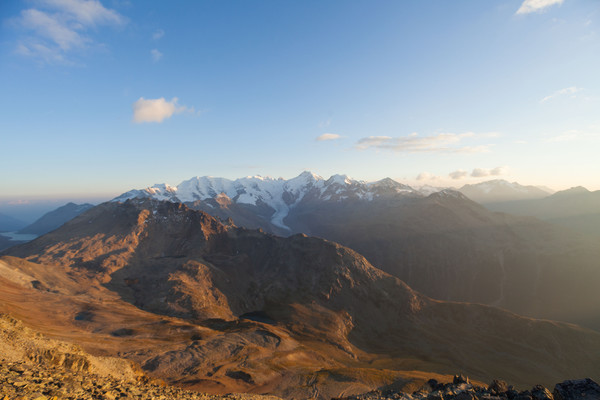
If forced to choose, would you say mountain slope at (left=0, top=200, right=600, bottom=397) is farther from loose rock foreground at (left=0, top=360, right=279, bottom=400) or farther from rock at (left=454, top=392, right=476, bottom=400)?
loose rock foreground at (left=0, top=360, right=279, bottom=400)

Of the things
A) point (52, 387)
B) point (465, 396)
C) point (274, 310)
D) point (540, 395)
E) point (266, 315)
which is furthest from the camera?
point (274, 310)

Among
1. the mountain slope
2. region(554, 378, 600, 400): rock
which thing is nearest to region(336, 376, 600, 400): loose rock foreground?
region(554, 378, 600, 400): rock

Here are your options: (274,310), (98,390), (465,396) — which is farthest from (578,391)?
(274,310)

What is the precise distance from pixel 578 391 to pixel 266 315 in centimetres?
9446

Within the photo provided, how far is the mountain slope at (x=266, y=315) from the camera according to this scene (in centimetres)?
6162

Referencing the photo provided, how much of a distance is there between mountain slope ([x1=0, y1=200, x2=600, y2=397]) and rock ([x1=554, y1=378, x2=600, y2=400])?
120 feet

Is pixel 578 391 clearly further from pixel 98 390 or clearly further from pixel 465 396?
pixel 98 390

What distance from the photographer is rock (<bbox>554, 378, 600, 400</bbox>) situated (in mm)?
25969

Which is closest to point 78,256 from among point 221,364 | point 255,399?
point 221,364

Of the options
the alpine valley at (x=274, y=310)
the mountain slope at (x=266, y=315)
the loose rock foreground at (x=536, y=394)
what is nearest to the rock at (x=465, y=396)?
the loose rock foreground at (x=536, y=394)

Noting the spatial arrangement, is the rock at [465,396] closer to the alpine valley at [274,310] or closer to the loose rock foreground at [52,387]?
the alpine valley at [274,310]

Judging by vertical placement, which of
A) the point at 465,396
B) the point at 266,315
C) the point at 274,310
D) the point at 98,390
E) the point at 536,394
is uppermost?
the point at 98,390

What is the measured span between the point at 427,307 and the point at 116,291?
122 metres

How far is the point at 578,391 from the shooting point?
1048 inches
